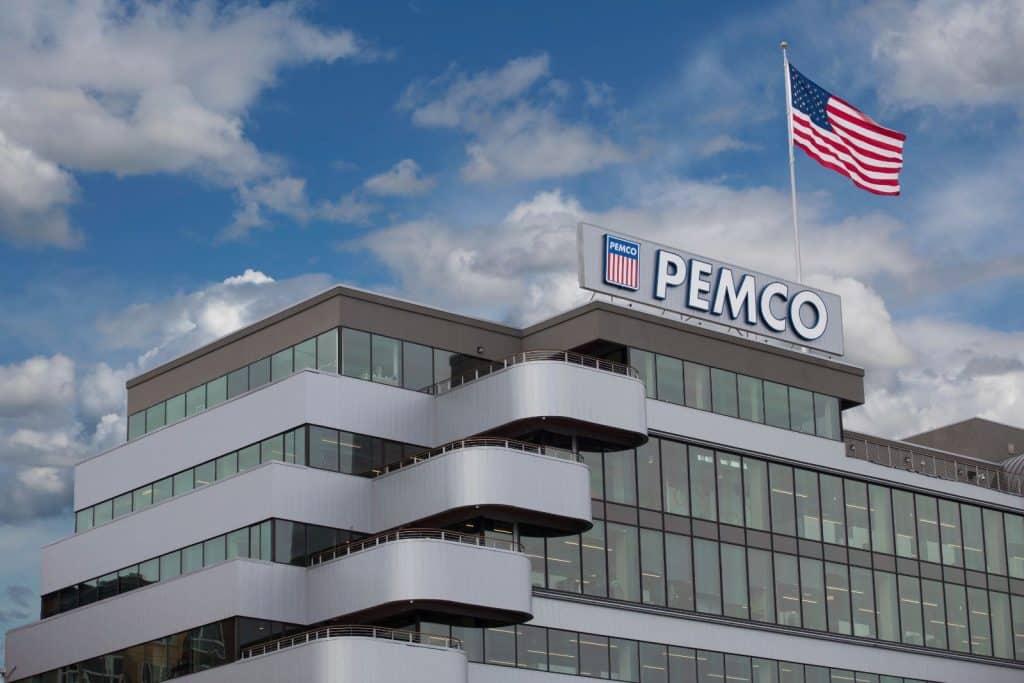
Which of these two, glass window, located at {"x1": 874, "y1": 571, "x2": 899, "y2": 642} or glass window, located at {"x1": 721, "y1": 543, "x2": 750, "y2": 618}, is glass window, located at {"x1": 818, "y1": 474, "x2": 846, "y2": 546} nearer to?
glass window, located at {"x1": 874, "y1": 571, "x2": 899, "y2": 642}

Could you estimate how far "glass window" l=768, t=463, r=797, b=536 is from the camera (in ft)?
260

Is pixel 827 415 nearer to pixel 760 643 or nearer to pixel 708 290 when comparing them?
pixel 708 290

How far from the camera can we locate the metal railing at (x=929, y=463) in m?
83.8

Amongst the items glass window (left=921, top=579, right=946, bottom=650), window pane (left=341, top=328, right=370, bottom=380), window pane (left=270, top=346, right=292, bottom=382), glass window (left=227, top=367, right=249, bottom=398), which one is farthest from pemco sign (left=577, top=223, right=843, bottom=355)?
glass window (left=227, top=367, right=249, bottom=398)

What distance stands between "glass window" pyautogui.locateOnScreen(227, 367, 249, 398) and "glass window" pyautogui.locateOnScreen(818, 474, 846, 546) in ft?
81.6

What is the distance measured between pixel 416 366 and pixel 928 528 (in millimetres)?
25494

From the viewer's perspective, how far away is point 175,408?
8250 cm

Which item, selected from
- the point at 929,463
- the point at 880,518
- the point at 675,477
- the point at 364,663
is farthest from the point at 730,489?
the point at 364,663

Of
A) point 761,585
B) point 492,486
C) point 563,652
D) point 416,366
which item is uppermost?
point 416,366

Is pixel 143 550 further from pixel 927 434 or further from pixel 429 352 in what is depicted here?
pixel 927 434

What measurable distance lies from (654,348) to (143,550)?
22710 millimetres

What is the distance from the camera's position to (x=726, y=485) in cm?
7788

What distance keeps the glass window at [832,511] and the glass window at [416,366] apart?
18.0 meters

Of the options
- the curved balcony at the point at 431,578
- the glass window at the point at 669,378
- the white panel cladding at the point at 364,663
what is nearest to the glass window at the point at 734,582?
the glass window at the point at 669,378
